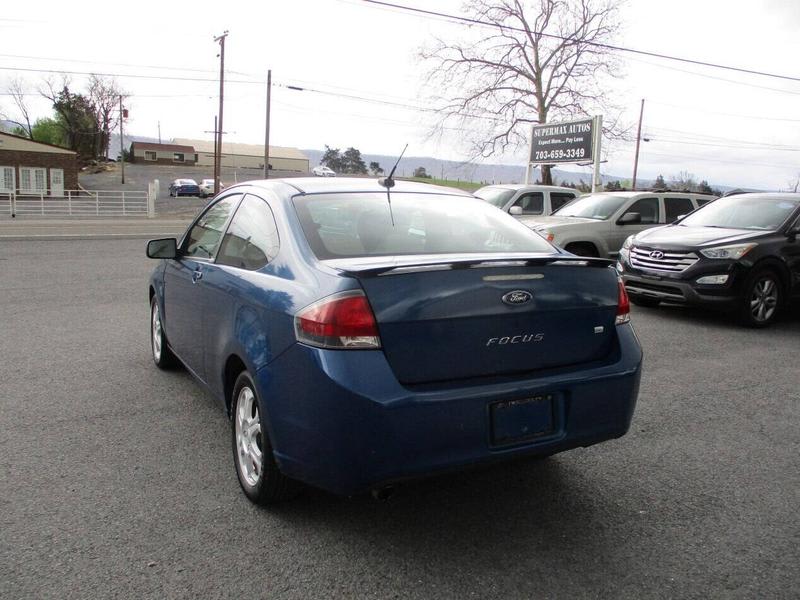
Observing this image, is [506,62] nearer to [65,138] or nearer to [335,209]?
[335,209]

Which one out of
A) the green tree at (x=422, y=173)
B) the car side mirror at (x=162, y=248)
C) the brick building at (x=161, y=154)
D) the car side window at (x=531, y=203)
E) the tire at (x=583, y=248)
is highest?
the brick building at (x=161, y=154)

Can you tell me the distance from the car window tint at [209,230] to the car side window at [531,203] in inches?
371

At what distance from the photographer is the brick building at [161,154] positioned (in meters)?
99.8

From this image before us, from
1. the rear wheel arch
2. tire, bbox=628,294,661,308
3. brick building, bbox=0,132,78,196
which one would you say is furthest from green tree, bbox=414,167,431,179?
the rear wheel arch

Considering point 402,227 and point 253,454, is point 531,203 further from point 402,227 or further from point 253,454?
point 253,454

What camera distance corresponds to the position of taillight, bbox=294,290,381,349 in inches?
106

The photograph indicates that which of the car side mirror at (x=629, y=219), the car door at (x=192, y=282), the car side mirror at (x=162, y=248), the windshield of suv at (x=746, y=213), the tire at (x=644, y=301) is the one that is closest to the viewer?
the car door at (x=192, y=282)

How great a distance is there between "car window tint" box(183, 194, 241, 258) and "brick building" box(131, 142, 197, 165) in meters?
102

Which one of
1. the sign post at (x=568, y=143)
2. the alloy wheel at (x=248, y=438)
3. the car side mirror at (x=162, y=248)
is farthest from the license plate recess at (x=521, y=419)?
the sign post at (x=568, y=143)

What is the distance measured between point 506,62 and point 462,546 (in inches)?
1644

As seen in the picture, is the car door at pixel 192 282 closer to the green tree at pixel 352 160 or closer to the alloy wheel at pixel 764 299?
the alloy wheel at pixel 764 299

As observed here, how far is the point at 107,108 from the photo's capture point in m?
89.8

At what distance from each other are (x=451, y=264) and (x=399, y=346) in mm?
429

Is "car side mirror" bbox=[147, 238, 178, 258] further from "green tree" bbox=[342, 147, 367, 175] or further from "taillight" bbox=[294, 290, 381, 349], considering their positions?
"green tree" bbox=[342, 147, 367, 175]
